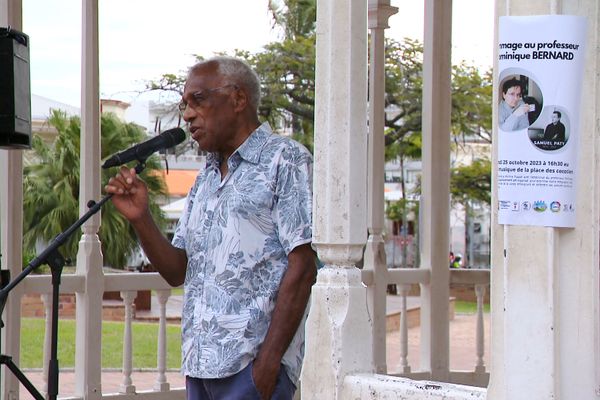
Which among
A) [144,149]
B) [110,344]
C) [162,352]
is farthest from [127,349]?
[110,344]

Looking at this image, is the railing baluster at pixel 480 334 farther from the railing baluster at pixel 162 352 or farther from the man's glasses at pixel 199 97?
the man's glasses at pixel 199 97

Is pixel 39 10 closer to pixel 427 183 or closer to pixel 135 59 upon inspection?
pixel 135 59

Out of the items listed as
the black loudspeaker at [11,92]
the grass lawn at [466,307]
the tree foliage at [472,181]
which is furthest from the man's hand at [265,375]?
the tree foliage at [472,181]

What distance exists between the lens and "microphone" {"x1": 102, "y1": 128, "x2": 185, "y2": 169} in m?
3.68

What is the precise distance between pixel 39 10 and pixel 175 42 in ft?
7.63

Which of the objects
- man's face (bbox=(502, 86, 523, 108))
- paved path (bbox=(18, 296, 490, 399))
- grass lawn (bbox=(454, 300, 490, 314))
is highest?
man's face (bbox=(502, 86, 523, 108))

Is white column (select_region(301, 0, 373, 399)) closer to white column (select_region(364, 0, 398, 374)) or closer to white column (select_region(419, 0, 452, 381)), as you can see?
white column (select_region(364, 0, 398, 374))

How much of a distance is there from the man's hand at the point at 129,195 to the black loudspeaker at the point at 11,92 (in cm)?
118

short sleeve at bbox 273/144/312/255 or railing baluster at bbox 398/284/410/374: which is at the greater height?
short sleeve at bbox 273/144/312/255

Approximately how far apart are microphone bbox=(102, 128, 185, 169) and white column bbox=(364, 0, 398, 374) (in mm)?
4191

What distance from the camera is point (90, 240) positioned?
681cm

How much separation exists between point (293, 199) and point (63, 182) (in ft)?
60.4

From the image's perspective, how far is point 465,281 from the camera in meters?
8.54

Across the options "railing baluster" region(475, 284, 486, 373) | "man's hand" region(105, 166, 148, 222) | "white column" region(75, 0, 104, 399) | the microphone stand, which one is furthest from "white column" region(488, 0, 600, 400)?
"railing baluster" region(475, 284, 486, 373)
